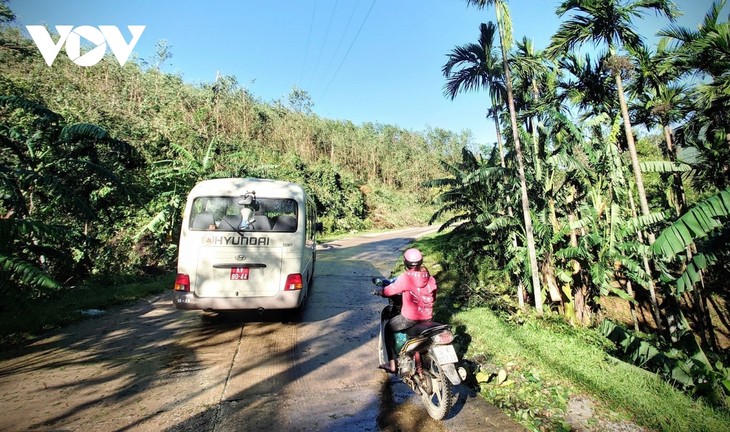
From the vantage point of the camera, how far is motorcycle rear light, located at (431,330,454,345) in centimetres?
368

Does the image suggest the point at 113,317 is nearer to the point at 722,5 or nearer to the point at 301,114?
the point at 722,5

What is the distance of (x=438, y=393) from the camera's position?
3.60 metres

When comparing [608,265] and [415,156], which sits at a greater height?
[415,156]

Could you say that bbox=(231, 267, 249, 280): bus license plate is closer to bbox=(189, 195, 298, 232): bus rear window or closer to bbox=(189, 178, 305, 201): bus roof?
bbox=(189, 195, 298, 232): bus rear window

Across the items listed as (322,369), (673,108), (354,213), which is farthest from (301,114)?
(322,369)

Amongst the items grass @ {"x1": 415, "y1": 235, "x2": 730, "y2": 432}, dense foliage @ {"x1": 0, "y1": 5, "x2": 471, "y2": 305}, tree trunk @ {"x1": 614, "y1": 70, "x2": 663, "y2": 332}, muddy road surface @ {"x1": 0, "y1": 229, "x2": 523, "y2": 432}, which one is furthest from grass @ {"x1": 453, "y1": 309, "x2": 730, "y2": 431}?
dense foliage @ {"x1": 0, "y1": 5, "x2": 471, "y2": 305}

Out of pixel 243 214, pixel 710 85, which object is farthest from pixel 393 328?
pixel 710 85

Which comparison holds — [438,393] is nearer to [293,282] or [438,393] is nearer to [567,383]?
[567,383]

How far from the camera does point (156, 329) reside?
20.5 feet

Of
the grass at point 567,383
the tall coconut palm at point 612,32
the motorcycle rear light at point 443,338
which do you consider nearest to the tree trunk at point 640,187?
the tall coconut palm at point 612,32

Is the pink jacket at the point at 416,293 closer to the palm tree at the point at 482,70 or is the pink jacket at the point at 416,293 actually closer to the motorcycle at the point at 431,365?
the motorcycle at the point at 431,365

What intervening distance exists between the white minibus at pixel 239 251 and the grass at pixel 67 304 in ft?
8.27

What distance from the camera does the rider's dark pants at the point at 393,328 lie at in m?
4.14

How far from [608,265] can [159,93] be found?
31919 mm
